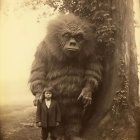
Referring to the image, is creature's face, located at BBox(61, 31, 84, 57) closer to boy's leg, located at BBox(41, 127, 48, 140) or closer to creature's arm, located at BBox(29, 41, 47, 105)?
creature's arm, located at BBox(29, 41, 47, 105)

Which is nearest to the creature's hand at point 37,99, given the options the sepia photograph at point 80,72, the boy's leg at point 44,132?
the sepia photograph at point 80,72

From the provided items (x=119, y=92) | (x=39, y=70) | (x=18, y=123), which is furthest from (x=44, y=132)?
(x=119, y=92)

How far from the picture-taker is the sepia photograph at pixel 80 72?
2.26 m

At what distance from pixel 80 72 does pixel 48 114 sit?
24cm

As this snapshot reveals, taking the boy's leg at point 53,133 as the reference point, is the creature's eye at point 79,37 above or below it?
above

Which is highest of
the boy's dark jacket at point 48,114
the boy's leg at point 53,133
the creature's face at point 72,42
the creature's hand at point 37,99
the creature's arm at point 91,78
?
the creature's face at point 72,42

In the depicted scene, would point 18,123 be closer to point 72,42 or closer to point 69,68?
point 69,68

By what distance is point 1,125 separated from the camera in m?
2.36

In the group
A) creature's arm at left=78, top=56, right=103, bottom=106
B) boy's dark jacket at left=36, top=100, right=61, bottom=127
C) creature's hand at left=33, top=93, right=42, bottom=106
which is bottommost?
boy's dark jacket at left=36, top=100, right=61, bottom=127

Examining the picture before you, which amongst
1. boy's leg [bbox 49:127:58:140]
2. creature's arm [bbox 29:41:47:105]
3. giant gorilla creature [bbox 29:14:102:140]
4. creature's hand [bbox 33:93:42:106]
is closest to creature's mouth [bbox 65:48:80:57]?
giant gorilla creature [bbox 29:14:102:140]

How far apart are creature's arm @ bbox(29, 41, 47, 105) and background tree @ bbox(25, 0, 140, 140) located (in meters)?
0.21

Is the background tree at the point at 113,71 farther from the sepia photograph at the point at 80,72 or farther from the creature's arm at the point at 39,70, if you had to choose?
the creature's arm at the point at 39,70

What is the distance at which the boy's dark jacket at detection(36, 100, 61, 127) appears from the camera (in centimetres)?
223

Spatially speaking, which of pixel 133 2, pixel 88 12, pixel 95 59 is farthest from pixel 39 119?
pixel 133 2
